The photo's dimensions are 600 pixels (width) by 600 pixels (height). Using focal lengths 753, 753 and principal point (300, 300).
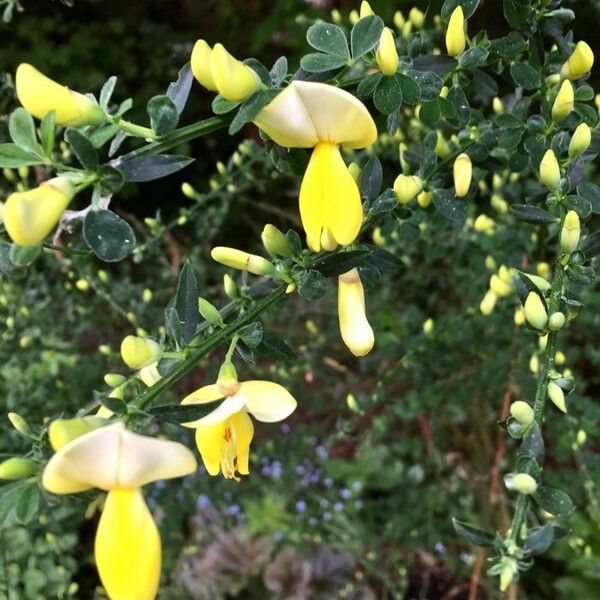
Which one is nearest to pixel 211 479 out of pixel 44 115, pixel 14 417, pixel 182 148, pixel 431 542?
pixel 431 542

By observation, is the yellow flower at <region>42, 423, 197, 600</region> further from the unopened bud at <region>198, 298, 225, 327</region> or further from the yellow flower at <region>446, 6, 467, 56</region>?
the yellow flower at <region>446, 6, 467, 56</region>

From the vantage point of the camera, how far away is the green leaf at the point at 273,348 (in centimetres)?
45

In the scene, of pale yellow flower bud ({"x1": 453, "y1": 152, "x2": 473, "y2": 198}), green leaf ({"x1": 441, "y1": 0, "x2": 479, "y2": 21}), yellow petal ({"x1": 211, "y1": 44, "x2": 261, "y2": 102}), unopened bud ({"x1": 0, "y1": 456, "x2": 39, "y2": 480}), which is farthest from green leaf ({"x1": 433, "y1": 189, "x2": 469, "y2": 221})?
unopened bud ({"x1": 0, "y1": 456, "x2": 39, "y2": 480})

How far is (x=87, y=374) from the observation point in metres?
1.36

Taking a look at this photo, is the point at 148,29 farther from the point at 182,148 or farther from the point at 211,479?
the point at 211,479

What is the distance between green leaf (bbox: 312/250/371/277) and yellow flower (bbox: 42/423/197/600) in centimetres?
15

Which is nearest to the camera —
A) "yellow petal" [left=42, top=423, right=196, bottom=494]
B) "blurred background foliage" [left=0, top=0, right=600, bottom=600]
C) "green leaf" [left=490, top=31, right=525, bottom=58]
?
"yellow petal" [left=42, top=423, right=196, bottom=494]

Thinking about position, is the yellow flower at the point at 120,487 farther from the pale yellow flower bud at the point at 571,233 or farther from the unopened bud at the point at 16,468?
the pale yellow flower bud at the point at 571,233

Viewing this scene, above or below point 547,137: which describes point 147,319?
below

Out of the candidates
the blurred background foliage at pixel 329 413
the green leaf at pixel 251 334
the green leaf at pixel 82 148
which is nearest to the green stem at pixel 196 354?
the green leaf at pixel 251 334

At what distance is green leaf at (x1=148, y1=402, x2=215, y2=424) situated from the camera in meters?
0.35

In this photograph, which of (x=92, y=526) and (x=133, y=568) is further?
(x=92, y=526)

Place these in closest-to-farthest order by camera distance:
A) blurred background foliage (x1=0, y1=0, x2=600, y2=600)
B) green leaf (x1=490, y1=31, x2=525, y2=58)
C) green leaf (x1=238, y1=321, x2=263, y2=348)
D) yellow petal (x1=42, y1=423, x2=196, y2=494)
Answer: yellow petal (x1=42, y1=423, x2=196, y2=494), green leaf (x1=238, y1=321, x2=263, y2=348), green leaf (x1=490, y1=31, x2=525, y2=58), blurred background foliage (x1=0, y1=0, x2=600, y2=600)

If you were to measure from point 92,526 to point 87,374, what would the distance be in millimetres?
382
